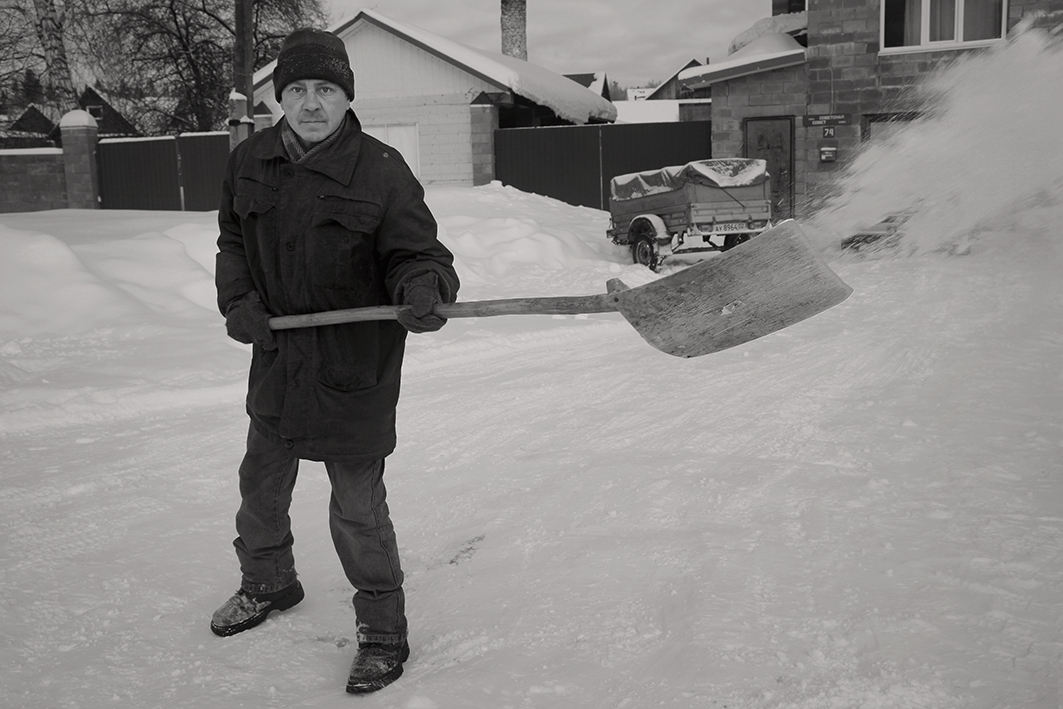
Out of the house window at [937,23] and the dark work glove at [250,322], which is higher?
the house window at [937,23]

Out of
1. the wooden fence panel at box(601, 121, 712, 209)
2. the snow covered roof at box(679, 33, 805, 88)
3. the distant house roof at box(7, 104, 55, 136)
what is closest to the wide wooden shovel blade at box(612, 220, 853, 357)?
the snow covered roof at box(679, 33, 805, 88)

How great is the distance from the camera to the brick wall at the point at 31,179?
19141mm

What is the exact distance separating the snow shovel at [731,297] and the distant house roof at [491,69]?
1802cm

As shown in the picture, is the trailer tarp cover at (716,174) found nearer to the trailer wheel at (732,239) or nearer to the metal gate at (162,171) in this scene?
the trailer wheel at (732,239)

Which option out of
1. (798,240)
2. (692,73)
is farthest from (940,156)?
→ (692,73)

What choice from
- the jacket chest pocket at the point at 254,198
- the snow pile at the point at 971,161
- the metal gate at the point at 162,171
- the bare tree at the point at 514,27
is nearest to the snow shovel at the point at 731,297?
the jacket chest pocket at the point at 254,198

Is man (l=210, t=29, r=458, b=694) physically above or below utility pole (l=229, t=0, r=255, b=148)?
below

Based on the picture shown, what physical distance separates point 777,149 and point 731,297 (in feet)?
49.4

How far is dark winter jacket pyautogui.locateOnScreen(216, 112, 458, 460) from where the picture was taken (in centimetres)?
254

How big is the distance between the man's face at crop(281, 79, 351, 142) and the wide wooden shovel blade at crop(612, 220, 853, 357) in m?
0.91

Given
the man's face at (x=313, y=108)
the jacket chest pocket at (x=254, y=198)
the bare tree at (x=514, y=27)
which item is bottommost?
the jacket chest pocket at (x=254, y=198)

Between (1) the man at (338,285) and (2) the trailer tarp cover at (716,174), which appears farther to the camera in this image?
(2) the trailer tarp cover at (716,174)

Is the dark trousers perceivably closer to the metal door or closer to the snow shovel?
the snow shovel

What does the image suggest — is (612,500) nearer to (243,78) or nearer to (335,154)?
(335,154)
